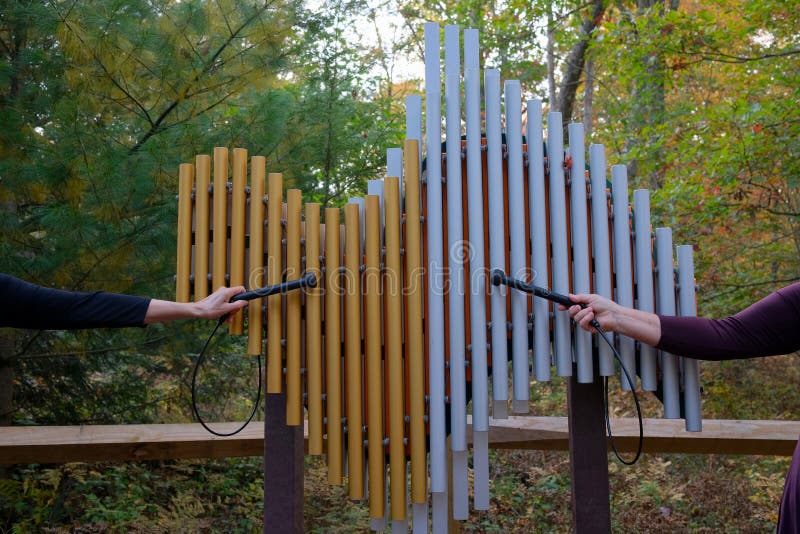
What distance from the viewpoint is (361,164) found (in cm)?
468

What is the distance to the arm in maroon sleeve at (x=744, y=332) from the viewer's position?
79.6 inches

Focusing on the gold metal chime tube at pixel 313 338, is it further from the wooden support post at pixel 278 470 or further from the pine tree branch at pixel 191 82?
the pine tree branch at pixel 191 82

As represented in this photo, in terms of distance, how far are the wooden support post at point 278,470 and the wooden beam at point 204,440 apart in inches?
39.3

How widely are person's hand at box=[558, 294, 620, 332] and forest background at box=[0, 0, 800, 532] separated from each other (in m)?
2.27

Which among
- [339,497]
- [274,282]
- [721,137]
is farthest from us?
[721,137]

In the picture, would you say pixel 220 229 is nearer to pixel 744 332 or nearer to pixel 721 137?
pixel 744 332

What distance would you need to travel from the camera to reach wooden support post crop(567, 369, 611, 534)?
97.6 inches

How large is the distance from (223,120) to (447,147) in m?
2.13

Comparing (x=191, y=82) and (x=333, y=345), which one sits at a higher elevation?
(x=191, y=82)

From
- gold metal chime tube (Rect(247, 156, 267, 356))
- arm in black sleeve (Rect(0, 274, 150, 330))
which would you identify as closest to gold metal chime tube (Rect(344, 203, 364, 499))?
gold metal chime tube (Rect(247, 156, 267, 356))

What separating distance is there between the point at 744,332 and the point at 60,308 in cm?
194

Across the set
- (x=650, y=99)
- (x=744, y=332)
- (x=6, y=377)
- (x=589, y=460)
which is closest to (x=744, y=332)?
(x=744, y=332)

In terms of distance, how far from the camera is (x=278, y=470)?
2.45m

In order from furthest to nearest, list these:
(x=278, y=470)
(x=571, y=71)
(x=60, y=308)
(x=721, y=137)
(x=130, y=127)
Result: (x=571, y=71), (x=721, y=137), (x=130, y=127), (x=278, y=470), (x=60, y=308)
